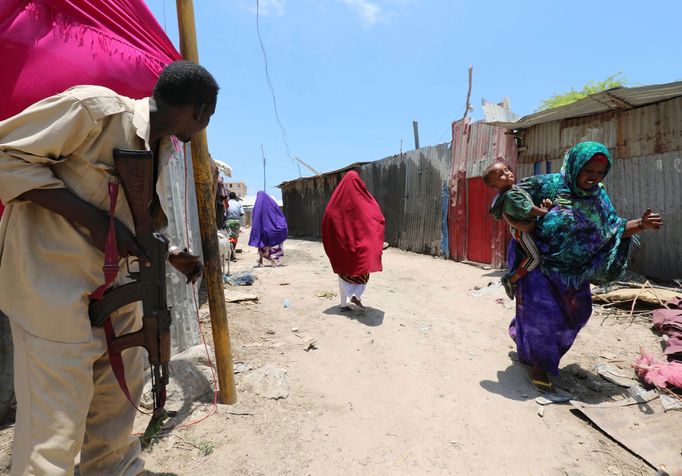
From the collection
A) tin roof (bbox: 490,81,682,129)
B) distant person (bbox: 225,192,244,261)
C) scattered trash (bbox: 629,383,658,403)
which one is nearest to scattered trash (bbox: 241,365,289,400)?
scattered trash (bbox: 629,383,658,403)

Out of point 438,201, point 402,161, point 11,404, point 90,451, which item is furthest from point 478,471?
point 402,161

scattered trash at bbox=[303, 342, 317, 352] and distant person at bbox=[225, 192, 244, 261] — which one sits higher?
distant person at bbox=[225, 192, 244, 261]

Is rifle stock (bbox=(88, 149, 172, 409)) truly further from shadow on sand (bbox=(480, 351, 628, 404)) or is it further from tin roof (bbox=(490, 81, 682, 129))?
tin roof (bbox=(490, 81, 682, 129))

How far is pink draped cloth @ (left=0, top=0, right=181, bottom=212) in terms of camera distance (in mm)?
1826

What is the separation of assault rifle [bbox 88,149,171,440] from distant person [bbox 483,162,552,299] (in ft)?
7.63

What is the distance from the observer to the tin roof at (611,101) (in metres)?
5.21

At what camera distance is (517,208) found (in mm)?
2865

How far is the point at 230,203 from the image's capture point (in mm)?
8758

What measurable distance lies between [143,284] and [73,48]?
1.39 metres

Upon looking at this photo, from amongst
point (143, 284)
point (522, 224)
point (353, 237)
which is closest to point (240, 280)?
point (353, 237)

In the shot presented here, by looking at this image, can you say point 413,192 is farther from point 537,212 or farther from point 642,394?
point 642,394

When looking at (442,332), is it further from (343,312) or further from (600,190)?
(600,190)

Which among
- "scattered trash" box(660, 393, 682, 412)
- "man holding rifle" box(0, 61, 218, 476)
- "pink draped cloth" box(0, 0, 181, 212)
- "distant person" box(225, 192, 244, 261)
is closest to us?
"man holding rifle" box(0, 61, 218, 476)

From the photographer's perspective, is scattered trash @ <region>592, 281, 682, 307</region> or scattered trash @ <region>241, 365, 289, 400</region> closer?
scattered trash @ <region>241, 365, 289, 400</region>
